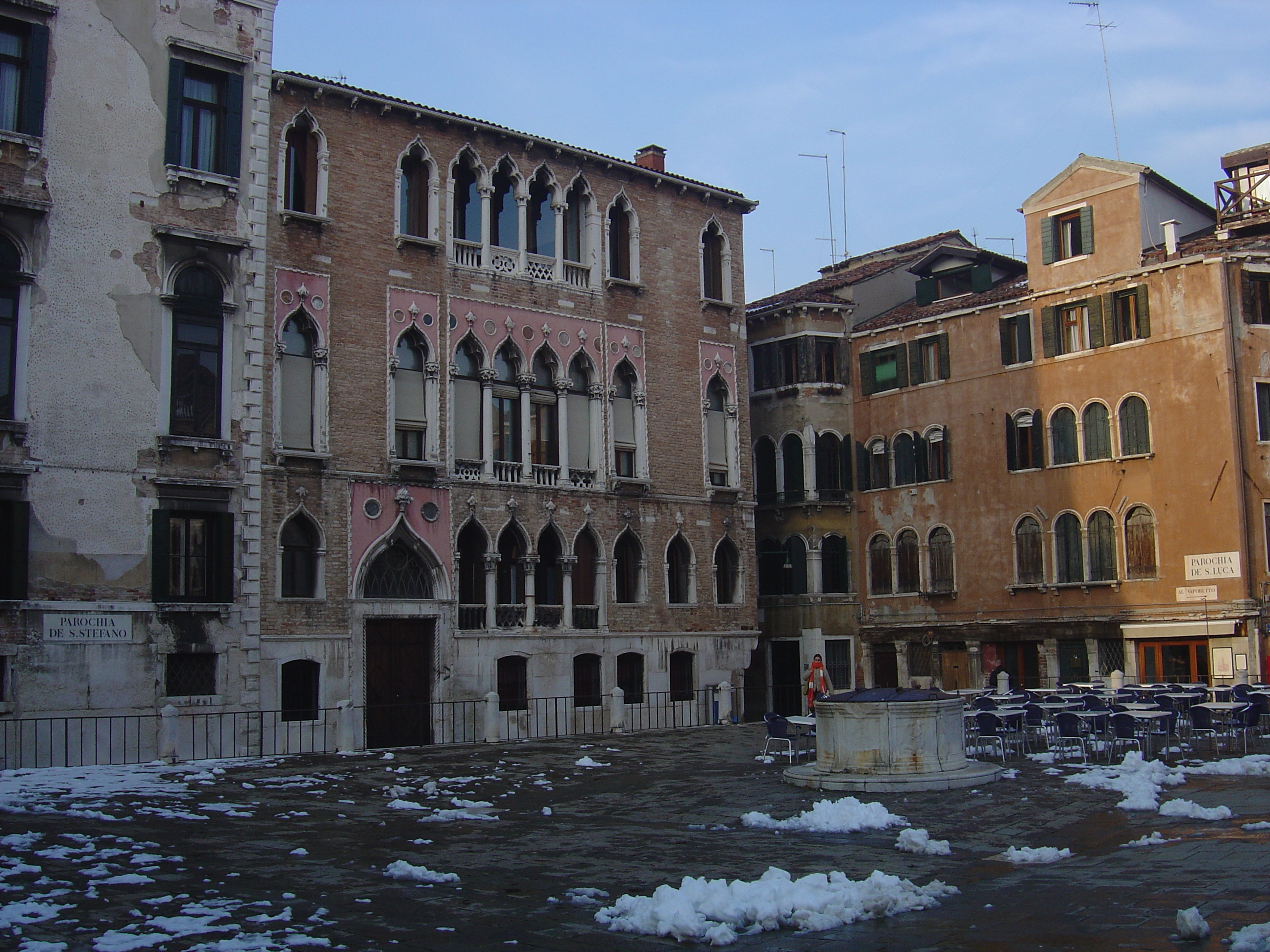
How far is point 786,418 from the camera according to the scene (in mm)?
38062

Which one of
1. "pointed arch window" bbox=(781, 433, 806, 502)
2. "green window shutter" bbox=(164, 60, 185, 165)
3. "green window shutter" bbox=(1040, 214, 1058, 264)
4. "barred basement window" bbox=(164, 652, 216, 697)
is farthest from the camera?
"pointed arch window" bbox=(781, 433, 806, 502)

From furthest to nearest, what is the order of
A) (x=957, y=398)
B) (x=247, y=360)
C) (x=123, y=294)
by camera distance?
(x=957, y=398)
(x=247, y=360)
(x=123, y=294)

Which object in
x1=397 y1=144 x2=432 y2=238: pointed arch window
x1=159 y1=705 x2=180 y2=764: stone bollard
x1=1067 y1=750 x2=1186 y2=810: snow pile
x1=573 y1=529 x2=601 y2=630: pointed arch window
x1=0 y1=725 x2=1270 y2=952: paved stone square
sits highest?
x1=397 y1=144 x2=432 y2=238: pointed arch window

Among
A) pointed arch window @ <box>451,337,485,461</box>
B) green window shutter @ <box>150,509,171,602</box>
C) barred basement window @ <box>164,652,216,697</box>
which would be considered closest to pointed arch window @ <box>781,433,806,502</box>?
pointed arch window @ <box>451,337,485,461</box>

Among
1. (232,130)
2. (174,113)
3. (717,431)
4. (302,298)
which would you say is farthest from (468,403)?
(174,113)

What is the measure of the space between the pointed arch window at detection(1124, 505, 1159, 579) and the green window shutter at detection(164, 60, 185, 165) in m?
23.5

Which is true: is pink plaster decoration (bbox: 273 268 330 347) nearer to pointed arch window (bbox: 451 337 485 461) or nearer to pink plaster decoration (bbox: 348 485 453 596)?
pink plaster decoration (bbox: 348 485 453 596)

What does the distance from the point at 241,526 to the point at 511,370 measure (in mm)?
7920

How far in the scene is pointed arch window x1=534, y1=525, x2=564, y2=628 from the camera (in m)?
30.1

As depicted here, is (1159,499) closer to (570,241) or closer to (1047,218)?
(1047,218)

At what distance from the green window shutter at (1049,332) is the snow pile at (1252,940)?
91.9 feet

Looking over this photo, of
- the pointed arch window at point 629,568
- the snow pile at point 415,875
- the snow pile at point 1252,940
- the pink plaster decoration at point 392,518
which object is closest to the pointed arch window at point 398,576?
the pink plaster decoration at point 392,518

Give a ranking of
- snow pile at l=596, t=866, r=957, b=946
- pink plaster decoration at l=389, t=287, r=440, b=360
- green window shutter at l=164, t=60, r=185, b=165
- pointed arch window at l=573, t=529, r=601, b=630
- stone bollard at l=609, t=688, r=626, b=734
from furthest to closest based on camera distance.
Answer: pointed arch window at l=573, t=529, r=601, b=630
stone bollard at l=609, t=688, r=626, b=734
pink plaster decoration at l=389, t=287, r=440, b=360
green window shutter at l=164, t=60, r=185, b=165
snow pile at l=596, t=866, r=957, b=946

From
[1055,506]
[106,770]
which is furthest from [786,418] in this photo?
[106,770]
